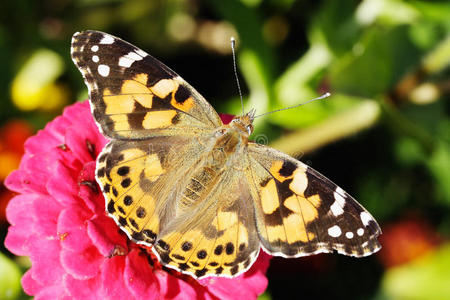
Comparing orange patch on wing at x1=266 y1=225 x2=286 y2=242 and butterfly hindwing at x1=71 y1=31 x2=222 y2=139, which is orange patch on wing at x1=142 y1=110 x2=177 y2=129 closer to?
butterfly hindwing at x1=71 y1=31 x2=222 y2=139

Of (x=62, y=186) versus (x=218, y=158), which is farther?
(x=218, y=158)

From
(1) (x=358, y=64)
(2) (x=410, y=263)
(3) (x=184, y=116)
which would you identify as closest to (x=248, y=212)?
(3) (x=184, y=116)

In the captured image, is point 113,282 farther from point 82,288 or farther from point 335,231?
point 335,231

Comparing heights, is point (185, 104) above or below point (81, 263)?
above

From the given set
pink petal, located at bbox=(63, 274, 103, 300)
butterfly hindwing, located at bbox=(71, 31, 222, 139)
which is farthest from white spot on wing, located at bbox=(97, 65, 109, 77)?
pink petal, located at bbox=(63, 274, 103, 300)

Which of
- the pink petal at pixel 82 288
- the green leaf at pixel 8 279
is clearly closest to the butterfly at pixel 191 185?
the pink petal at pixel 82 288

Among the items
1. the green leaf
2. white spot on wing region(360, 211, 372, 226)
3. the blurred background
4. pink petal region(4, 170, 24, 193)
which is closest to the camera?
white spot on wing region(360, 211, 372, 226)

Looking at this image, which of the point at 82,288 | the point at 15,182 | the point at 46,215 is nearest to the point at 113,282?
the point at 82,288

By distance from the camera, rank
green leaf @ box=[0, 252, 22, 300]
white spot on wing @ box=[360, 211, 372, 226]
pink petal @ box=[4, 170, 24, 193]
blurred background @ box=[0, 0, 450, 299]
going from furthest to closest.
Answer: blurred background @ box=[0, 0, 450, 299] < green leaf @ box=[0, 252, 22, 300] < pink petal @ box=[4, 170, 24, 193] < white spot on wing @ box=[360, 211, 372, 226]

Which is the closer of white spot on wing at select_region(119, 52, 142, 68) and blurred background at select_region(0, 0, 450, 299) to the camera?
white spot on wing at select_region(119, 52, 142, 68)
